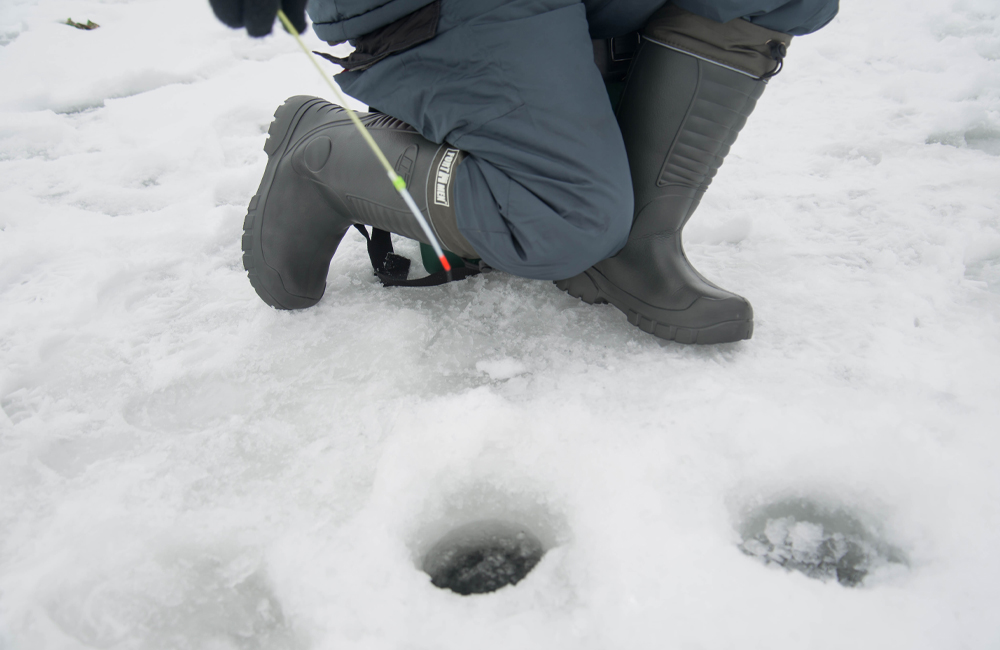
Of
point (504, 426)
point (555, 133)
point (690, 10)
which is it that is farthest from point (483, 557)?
point (690, 10)

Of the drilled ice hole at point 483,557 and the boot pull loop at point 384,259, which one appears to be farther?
the boot pull loop at point 384,259

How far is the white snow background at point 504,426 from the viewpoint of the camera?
68cm

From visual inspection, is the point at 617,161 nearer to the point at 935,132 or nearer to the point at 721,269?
the point at 721,269

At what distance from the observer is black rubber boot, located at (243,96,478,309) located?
1.00 metres

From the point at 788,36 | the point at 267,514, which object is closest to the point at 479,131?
the point at 788,36

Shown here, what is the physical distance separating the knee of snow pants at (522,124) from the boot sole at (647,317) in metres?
0.11

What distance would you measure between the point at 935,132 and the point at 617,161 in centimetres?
118

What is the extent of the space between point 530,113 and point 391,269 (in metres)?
0.49

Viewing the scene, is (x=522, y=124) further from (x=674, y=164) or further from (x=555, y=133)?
(x=674, y=164)

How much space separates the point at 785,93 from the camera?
6.22 ft

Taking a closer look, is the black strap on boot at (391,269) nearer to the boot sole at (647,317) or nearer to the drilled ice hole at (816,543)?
the boot sole at (647,317)

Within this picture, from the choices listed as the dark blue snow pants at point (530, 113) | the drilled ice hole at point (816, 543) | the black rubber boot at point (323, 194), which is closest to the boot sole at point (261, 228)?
the black rubber boot at point (323, 194)

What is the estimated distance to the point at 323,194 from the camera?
3.64 feet

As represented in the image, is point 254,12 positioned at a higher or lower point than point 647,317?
higher
